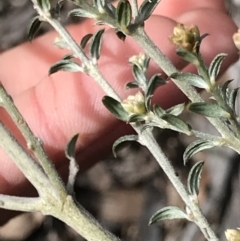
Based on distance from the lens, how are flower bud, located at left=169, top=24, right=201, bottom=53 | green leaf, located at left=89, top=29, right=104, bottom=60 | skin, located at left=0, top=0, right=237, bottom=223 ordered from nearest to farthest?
1. flower bud, located at left=169, top=24, right=201, bottom=53
2. green leaf, located at left=89, top=29, right=104, bottom=60
3. skin, located at left=0, top=0, right=237, bottom=223

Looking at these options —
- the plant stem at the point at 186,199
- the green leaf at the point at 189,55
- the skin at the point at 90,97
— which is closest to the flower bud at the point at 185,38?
the green leaf at the point at 189,55

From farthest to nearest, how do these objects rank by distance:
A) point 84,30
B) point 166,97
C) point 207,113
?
point 84,30, point 166,97, point 207,113

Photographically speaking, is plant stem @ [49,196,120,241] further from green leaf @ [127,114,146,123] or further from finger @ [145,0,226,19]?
finger @ [145,0,226,19]

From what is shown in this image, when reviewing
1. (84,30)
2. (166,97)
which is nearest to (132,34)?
(166,97)

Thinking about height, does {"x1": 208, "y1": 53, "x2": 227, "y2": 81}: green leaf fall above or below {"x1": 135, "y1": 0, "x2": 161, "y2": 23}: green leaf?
below

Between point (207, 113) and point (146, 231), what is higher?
point (207, 113)

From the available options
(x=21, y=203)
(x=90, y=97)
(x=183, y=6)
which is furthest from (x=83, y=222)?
(x=183, y=6)

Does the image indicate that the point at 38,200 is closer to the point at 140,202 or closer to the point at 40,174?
the point at 40,174

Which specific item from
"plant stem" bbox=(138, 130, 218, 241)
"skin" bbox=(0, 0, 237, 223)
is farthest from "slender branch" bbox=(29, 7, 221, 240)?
"skin" bbox=(0, 0, 237, 223)
